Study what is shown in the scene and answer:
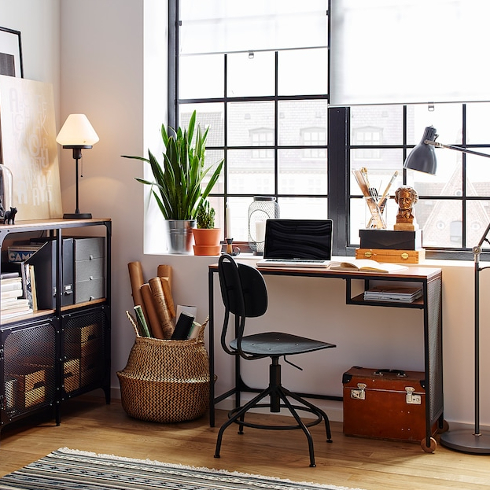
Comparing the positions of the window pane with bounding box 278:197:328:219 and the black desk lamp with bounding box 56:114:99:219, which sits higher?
the black desk lamp with bounding box 56:114:99:219

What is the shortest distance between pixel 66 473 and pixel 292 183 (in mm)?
2189

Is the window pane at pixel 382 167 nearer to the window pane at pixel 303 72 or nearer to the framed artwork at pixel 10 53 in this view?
the window pane at pixel 303 72

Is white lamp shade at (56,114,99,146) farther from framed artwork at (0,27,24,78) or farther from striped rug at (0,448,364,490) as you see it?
striped rug at (0,448,364,490)

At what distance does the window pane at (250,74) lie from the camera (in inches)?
186

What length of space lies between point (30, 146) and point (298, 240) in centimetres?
164

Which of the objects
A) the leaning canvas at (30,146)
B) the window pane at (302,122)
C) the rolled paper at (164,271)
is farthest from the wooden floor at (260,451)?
the window pane at (302,122)

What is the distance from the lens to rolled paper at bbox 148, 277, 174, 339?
14.5 ft

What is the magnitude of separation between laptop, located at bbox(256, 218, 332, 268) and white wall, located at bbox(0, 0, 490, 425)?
270 millimetres

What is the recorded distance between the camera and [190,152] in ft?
15.3

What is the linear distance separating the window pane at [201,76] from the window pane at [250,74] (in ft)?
0.22

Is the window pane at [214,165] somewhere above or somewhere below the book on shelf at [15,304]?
above

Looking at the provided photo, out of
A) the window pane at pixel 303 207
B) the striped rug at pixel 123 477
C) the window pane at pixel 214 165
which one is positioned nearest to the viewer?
the striped rug at pixel 123 477

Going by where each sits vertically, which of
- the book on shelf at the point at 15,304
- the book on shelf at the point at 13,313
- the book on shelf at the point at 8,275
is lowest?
the book on shelf at the point at 13,313

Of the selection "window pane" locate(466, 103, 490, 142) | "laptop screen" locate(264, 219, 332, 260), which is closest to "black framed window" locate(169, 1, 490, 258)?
"window pane" locate(466, 103, 490, 142)
